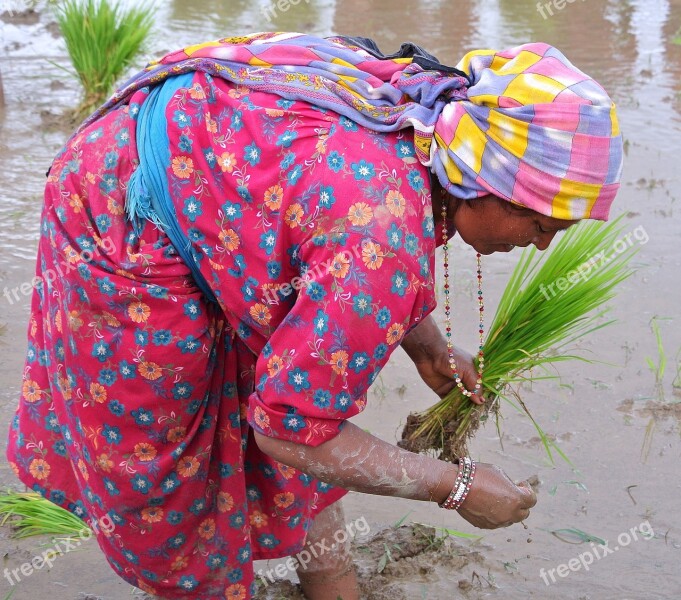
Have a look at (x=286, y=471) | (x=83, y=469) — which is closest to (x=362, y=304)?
(x=286, y=471)

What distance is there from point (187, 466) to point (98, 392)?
0.26 metres

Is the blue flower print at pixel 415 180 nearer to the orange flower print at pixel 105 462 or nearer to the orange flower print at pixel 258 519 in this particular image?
the orange flower print at pixel 105 462

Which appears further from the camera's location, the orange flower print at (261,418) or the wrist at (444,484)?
the wrist at (444,484)

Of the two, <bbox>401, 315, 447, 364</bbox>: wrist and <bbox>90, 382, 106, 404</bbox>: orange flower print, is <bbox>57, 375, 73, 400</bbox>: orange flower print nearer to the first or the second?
<bbox>90, 382, 106, 404</bbox>: orange flower print

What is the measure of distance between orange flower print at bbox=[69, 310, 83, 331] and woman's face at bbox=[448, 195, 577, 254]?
755 mm

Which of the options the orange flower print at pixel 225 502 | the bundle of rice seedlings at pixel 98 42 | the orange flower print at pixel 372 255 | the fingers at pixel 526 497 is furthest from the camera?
the bundle of rice seedlings at pixel 98 42

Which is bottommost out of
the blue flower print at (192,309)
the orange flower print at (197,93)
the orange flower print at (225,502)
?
the orange flower print at (225,502)

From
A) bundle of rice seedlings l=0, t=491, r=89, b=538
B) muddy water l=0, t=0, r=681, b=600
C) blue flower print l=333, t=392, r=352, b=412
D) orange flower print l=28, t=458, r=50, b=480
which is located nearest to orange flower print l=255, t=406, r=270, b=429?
blue flower print l=333, t=392, r=352, b=412

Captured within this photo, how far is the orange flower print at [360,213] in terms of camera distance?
158 cm

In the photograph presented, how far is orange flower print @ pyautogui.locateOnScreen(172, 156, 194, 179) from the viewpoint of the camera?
1.71 meters

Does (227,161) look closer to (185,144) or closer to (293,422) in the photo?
(185,144)

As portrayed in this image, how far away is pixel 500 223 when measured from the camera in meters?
1.72

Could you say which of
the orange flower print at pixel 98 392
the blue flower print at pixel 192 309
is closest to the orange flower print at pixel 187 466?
the orange flower print at pixel 98 392

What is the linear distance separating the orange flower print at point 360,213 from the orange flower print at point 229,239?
9.3 inches
